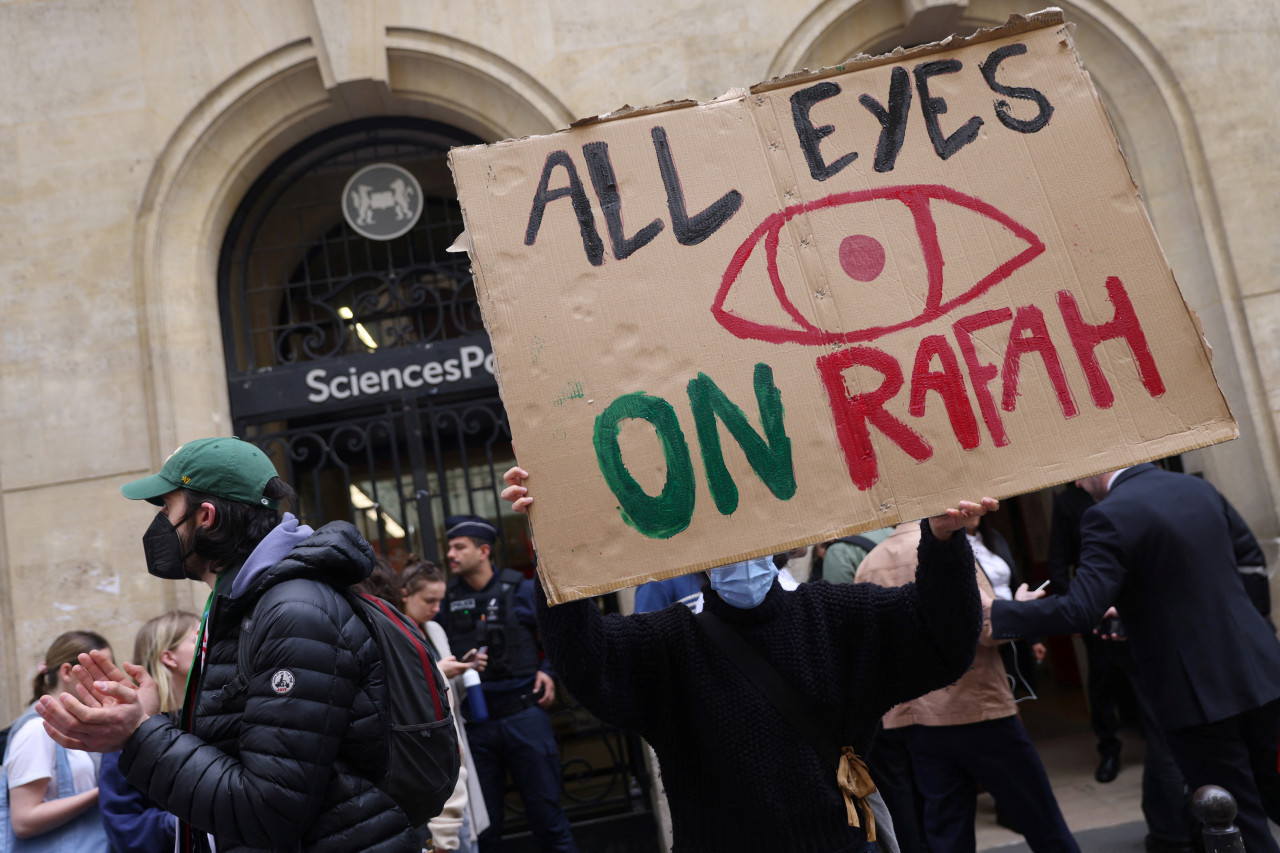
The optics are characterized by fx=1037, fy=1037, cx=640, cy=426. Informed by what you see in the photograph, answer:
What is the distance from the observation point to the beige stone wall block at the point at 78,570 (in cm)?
585

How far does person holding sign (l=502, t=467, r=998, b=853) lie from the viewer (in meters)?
2.36

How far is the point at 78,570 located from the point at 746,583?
193 inches

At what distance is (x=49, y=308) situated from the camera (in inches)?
241

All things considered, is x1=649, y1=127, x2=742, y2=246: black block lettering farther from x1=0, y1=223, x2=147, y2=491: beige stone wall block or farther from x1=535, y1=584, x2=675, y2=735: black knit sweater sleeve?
x1=0, y1=223, x2=147, y2=491: beige stone wall block

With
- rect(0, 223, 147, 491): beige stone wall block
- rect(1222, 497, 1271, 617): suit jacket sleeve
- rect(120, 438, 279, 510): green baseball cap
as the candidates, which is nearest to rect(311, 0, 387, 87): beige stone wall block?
rect(0, 223, 147, 491): beige stone wall block

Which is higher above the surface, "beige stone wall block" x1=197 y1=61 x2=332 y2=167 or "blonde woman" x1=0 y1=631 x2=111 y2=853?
"beige stone wall block" x1=197 y1=61 x2=332 y2=167

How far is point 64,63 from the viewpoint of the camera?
6355 millimetres

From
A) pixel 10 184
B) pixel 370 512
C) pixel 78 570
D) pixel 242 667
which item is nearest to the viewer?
pixel 242 667

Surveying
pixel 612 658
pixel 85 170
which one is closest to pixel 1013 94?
pixel 612 658

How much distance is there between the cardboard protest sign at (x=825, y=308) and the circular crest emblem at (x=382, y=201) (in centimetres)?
473

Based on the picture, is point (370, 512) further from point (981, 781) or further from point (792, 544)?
point (792, 544)

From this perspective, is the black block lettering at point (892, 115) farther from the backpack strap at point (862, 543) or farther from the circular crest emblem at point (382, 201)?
the circular crest emblem at point (382, 201)

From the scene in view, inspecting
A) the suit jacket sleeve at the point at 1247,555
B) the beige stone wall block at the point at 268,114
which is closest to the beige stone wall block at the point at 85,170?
the beige stone wall block at the point at 268,114

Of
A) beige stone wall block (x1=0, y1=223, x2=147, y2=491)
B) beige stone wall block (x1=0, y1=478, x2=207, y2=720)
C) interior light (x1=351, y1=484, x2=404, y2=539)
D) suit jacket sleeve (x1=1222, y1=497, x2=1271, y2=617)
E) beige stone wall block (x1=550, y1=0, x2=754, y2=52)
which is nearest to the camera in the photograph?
suit jacket sleeve (x1=1222, y1=497, x2=1271, y2=617)
